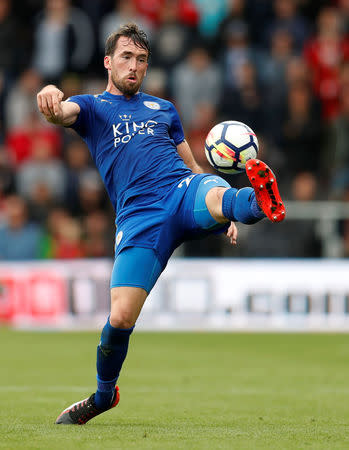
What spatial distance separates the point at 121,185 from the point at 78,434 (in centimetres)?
161

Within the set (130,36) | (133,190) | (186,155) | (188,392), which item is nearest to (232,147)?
(186,155)

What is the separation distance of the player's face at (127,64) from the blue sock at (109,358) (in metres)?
1.59

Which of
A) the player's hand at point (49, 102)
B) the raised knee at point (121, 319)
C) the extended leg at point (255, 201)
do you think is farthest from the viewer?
the raised knee at point (121, 319)

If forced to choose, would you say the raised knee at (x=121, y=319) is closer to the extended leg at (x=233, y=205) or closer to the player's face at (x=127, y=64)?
the extended leg at (x=233, y=205)

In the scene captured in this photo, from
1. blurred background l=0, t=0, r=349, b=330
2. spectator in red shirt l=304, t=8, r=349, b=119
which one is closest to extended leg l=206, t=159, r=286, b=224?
blurred background l=0, t=0, r=349, b=330

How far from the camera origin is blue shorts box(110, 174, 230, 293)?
5946mm

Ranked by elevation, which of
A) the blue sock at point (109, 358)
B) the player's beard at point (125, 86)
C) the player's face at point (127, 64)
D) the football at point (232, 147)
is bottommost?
the blue sock at point (109, 358)

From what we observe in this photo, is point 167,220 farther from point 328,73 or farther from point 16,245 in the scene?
point 328,73

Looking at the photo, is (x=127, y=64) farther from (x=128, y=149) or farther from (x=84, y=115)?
(x=128, y=149)

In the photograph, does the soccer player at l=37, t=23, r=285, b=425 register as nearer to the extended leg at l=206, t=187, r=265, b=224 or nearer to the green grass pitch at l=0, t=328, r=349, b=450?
the extended leg at l=206, t=187, r=265, b=224

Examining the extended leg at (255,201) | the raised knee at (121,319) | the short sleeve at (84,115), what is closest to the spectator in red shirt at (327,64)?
the short sleeve at (84,115)

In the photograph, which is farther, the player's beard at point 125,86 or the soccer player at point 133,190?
the player's beard at point 125,86

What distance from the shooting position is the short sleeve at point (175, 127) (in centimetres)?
665

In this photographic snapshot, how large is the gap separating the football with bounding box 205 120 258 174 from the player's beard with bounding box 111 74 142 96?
2.06ft
